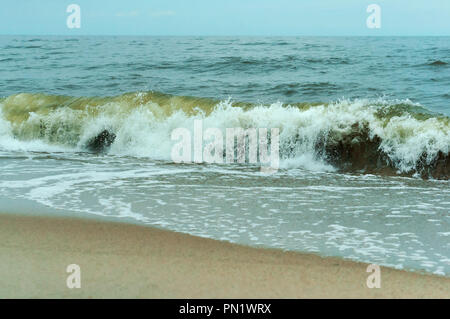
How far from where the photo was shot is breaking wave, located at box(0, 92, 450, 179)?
803cm

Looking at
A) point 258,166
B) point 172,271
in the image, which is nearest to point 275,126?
point 258,166

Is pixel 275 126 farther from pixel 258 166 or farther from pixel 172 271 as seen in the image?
pixel 172 271

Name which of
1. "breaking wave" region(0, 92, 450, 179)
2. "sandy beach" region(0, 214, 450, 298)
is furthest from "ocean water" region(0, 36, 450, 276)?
"sandy beach" region(0, 214, 450, 298)

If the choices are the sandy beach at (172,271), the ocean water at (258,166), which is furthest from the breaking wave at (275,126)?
the sandy beach at (172,271)

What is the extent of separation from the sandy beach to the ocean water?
28 cm

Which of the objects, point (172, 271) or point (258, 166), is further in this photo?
point (258, 166)

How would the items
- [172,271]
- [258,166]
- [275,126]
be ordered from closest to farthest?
1. [172,271]
2. [258,166]
3. [275,126]

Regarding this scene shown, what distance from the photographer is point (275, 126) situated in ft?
30.4

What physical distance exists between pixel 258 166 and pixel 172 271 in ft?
15.0

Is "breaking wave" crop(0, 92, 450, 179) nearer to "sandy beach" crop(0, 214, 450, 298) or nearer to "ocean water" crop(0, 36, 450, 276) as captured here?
"ocean water" crop(0, 36, 450, 276)

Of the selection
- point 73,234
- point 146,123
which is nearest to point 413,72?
point 146,123

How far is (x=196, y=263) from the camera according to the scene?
12.6ft

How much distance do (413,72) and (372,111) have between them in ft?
27.0
